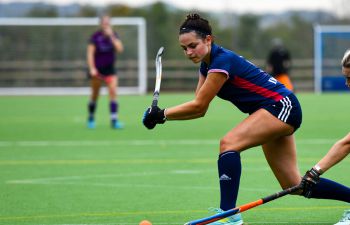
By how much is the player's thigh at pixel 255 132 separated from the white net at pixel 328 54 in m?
24.1

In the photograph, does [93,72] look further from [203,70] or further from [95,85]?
[203,70]

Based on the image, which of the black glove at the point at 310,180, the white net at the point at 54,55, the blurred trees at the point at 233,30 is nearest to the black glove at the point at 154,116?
the black glove at the point at 310,180

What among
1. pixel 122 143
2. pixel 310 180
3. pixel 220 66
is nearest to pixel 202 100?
pixel 220 66

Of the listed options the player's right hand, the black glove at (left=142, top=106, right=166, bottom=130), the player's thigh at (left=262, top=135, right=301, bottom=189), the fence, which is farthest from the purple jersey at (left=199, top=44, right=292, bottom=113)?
the fence

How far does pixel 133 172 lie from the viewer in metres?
10.6

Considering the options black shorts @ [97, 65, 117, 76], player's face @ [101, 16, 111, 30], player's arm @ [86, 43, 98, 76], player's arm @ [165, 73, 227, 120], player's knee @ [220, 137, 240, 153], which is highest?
player's arm @ [165, 73, 227, 120]

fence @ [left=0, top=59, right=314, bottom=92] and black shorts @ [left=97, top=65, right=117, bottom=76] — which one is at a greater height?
black shorts @ [left=97, top=65, right=117, bottom=76]

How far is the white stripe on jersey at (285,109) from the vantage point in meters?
6.79

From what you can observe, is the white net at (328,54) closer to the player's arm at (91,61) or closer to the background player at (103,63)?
the background player at (103,63)

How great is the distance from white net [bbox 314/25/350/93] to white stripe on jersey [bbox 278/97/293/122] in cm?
2398

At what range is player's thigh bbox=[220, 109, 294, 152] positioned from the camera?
263 inches

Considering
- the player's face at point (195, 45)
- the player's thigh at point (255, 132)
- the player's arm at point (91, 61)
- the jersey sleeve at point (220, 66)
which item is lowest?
the player's arm at point (91, 61)

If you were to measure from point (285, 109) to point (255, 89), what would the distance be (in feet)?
0.93

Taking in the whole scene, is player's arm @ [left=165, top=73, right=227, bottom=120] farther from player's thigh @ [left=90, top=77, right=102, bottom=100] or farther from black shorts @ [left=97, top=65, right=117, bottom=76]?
black shorts @ [left=97, top=65, right=117, bottom=76]
